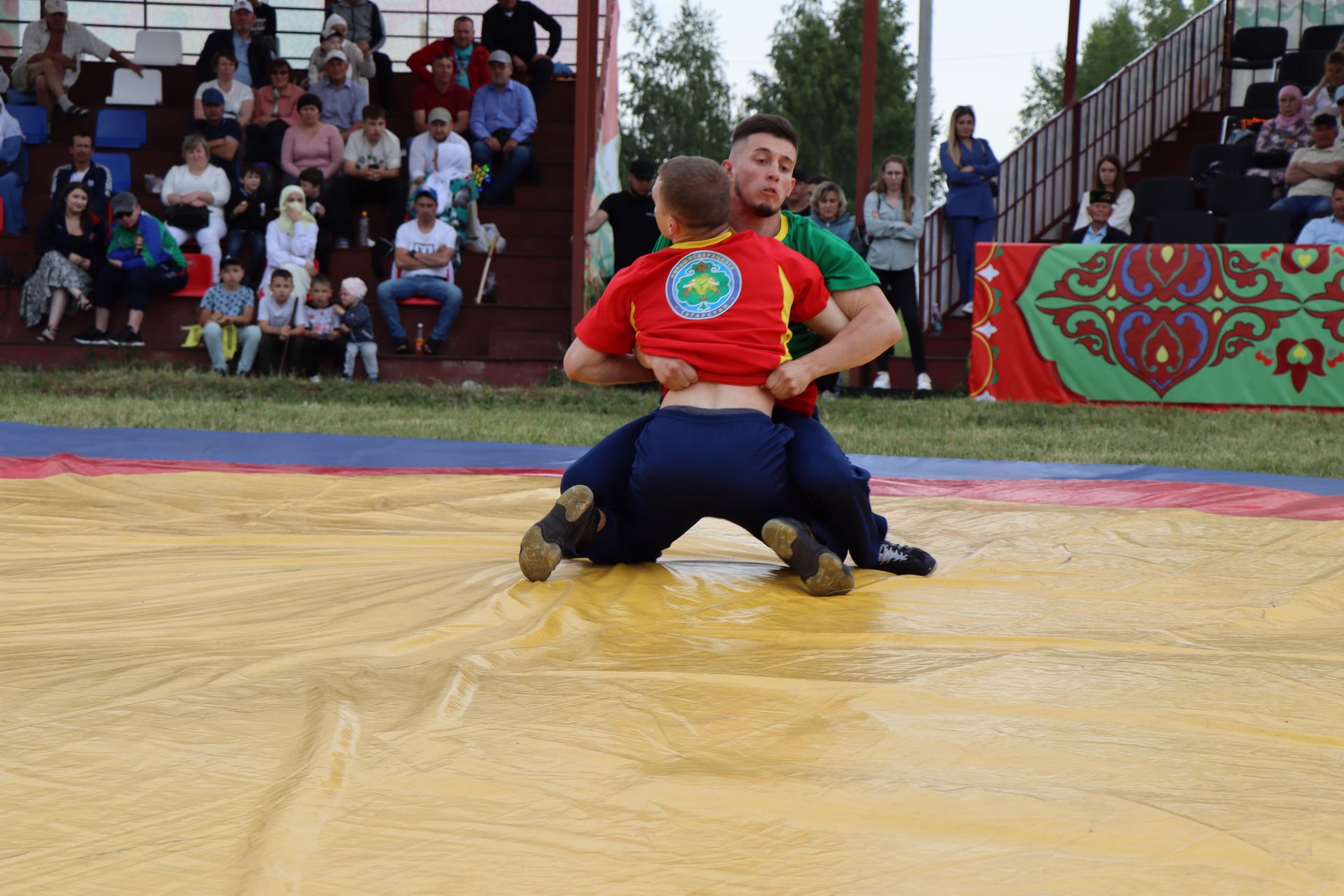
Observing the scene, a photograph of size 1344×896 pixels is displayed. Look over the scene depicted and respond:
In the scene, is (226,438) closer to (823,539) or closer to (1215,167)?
(823,539)

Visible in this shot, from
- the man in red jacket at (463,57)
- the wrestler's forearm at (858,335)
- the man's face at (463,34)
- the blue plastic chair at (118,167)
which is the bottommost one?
the wrestler's forearm at (858,335)

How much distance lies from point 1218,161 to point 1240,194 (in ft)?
2.59

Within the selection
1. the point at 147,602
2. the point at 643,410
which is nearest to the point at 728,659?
the point at 147,602

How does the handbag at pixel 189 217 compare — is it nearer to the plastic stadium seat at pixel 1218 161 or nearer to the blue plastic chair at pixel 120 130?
the blue plastic chair at pixel 120 130

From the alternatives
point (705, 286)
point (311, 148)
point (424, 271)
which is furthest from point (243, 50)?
point (705, 286)

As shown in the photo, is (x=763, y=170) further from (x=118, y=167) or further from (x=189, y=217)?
(x=118, y=167)

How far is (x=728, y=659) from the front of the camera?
214 cm

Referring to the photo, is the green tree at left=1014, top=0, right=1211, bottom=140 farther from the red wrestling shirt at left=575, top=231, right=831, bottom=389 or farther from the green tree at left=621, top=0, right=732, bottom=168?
the red wrestling shirt at left=575, top=231, right=831, bottom=389

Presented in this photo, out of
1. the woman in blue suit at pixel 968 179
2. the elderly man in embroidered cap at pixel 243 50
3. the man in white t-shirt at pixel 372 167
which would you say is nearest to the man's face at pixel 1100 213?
the woman in blue suit at pixel 968 179

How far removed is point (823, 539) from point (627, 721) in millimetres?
1138

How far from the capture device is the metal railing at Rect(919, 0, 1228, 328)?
1038 centimetres

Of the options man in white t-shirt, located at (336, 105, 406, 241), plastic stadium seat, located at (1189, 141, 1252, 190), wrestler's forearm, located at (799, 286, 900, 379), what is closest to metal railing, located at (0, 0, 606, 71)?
man in white t-shirt, located at (336, 105, 406, 241)

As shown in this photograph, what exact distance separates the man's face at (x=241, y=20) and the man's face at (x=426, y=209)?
3080 millimetres

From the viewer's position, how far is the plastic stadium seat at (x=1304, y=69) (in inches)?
470
